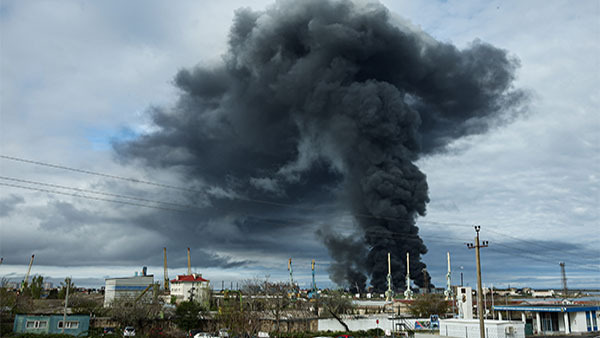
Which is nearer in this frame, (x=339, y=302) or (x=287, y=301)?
(x=287, y=301)

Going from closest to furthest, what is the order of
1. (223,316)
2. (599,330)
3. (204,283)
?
(599,330) → (223,316) → (204,283)

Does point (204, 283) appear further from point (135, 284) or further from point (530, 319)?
point (530, 319)

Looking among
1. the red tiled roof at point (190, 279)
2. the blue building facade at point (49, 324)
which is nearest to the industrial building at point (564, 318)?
the blue building facade at point (49, 324)

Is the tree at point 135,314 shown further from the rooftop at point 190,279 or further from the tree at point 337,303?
the rooftop at point 190,279

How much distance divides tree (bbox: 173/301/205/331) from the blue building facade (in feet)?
41.1

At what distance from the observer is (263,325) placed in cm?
6147

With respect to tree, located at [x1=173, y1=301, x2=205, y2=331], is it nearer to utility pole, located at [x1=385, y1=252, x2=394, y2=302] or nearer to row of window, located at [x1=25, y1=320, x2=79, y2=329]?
row of window, located at [x1=25, y1=320, x2=79, y2=329]

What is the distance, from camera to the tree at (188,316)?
60.9m

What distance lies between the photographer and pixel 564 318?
167 feet

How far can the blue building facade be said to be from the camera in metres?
49.8

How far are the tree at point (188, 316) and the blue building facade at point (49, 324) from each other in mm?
12541

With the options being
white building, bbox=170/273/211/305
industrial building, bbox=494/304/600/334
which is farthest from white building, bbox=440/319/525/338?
white building, bbox=170/273/211/305

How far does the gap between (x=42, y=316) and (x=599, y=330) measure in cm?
6577

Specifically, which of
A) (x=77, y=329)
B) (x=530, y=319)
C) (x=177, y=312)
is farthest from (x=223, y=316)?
(x=530, y=319)
